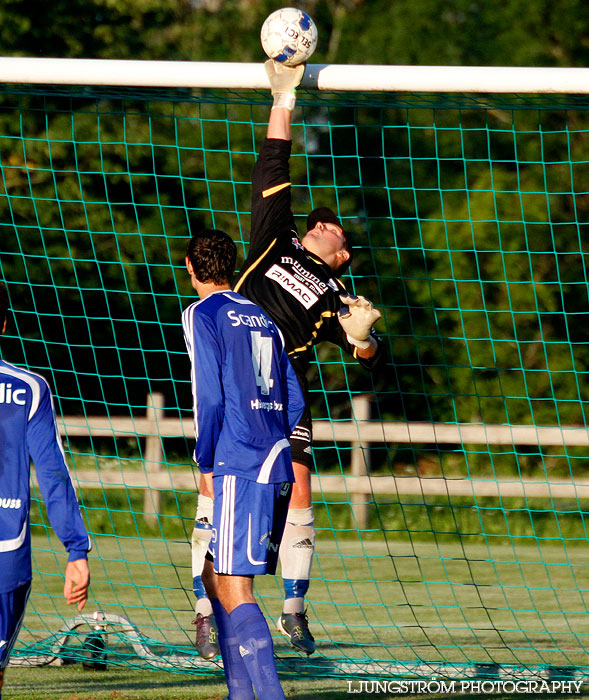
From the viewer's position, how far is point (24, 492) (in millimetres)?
3486

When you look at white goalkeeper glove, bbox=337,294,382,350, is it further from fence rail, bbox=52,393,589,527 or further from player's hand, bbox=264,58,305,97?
fence rail, bbox=52,393,589,527

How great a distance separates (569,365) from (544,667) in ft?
24.5

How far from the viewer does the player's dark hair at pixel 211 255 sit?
433cm

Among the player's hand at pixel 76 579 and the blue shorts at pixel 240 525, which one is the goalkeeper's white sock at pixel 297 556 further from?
the player's hand at pixel 76 579

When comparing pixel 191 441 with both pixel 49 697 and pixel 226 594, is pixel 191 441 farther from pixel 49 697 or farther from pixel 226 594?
pixel 226 594

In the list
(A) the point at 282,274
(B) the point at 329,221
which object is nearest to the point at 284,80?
(B) the point at 329,221

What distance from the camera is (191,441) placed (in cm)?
1345

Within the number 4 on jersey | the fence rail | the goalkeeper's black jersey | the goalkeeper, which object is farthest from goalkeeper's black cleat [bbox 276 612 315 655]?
the fence rail

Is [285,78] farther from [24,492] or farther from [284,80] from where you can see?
[24,492]

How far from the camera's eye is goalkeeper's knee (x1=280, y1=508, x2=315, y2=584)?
504 cm

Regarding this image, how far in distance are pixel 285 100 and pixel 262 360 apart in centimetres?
156

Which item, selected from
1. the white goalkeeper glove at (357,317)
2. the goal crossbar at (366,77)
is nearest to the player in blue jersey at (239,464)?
the white goalkeeper glove at (357,317)

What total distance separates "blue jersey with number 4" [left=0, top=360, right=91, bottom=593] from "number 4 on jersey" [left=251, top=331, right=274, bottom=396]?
3.22ft

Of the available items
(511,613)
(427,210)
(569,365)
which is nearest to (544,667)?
(511,613)
